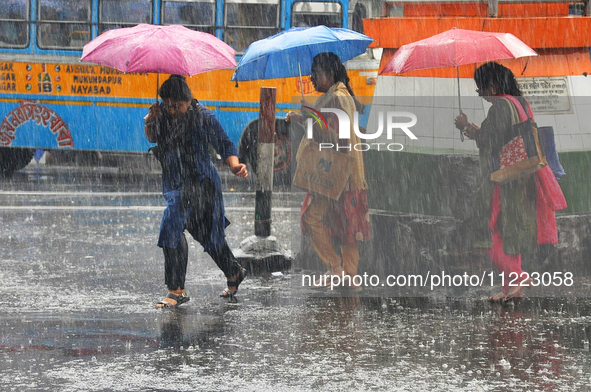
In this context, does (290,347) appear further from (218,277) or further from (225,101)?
(225,101)

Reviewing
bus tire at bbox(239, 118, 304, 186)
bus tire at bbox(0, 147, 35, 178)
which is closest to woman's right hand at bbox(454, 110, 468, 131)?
bus tire at bbox(239, 118, 304, 186)

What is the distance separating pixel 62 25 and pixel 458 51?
10.6 metres

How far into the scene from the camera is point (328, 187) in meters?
7.73

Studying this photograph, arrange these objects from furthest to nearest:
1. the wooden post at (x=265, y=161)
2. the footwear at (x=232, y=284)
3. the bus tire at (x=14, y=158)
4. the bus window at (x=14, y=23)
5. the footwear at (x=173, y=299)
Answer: the bus tire at (x=14, y=158), the bus window at (x=14, y=23), the wooden post at (x=265, y=161), the footwear at (x=232, y=284), the footwear at (x=173, y=299)

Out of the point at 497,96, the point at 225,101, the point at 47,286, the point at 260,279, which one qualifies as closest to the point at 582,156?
the point at 497,96

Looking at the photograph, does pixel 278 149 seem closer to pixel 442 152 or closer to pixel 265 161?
pixel 265 161

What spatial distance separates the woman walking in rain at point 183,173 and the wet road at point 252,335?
35 centimetres

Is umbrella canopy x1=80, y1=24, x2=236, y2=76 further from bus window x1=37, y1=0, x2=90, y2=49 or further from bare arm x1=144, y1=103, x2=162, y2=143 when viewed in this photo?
bus window x1=37, y1=0, x2=90, y2=49

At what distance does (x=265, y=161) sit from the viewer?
8703 mm

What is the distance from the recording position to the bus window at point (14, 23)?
16.6 metres

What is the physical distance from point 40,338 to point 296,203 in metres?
7.59

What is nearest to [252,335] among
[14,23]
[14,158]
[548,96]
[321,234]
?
[321,234]

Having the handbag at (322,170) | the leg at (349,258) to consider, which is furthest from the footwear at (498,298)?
the handbag at (322,170)

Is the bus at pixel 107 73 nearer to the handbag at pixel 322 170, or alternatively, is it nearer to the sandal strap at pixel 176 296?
the handbag at pixel 322 170
